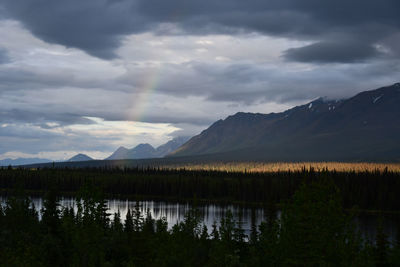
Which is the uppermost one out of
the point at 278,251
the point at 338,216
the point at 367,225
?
the point at 338,216

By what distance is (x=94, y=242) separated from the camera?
50.8 metres

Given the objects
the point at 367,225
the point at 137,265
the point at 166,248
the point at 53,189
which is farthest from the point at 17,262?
the point at 367,225

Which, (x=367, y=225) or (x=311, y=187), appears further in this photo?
(x=367, y=225)

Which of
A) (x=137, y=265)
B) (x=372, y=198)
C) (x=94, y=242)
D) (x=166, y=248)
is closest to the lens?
(x=137, y=265)

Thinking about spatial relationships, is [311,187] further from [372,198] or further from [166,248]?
[372,198]

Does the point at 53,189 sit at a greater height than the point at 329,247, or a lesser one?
greater

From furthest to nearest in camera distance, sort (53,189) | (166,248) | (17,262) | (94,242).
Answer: (53,189) < (94,242) < (166,248) < (17,262)

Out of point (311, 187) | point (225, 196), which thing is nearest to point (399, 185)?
point (225, 196)

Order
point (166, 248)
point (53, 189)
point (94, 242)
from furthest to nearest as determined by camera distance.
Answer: point (53, 189)
point (94, 242)
point (166, 248)

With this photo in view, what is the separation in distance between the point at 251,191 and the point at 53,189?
136m

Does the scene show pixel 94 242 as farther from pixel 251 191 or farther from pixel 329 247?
pixel 251 191

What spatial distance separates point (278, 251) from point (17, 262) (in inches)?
958

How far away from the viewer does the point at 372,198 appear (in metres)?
162

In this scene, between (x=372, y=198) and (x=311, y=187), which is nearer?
(x=311, y=187)
